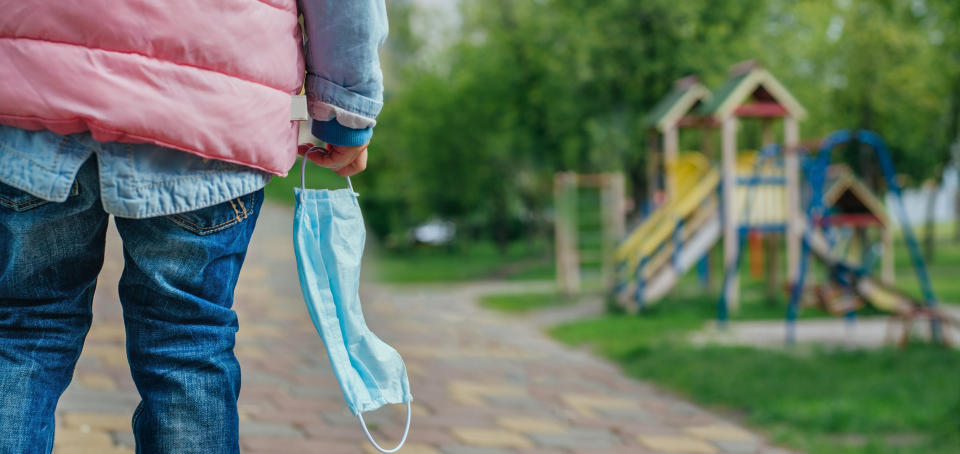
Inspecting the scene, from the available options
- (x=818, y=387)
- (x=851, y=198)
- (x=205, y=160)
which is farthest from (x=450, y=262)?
(x=205, y=160)

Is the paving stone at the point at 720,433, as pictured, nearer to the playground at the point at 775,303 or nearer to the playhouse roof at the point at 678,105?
the playground at the point at 775,303

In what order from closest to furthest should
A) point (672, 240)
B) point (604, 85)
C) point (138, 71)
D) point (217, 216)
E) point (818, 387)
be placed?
point (138, 71)
point (217, 216)
point (818, 387)
point (672, 240)
point (604, 85)

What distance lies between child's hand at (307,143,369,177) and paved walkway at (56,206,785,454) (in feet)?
4.84

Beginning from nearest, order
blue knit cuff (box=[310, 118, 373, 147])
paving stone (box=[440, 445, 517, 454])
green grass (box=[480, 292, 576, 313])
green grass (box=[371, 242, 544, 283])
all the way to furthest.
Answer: blue knit cuff (box=[310, 118, 373, 147])
paving stone (box=[440, 445, 517, 454])
green grass (box=[480, 292, 576, 313])
green grass (box=[371, 242, 544, 283])

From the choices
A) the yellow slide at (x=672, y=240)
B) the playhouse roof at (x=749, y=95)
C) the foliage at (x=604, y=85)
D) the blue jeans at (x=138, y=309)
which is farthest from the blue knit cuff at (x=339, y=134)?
the foliage at (x=604, y=85)

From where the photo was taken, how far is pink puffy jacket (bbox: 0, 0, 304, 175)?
4.39 feet

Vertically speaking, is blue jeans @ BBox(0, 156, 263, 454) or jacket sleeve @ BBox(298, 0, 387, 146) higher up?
jacket sleeve @ BBox(298, 0, 387, 146)

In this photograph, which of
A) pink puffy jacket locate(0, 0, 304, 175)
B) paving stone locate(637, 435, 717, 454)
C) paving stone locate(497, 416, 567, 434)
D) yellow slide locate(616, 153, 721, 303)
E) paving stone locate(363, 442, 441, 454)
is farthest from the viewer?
yellow slide locate(616, 153, 721, 303)

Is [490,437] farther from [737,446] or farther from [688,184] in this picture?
[688,184]

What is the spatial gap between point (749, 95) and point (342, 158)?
30.4 feet

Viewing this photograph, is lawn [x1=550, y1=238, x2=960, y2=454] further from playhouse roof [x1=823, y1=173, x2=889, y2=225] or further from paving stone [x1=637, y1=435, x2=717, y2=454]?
playhouse roof [x1=823, y1=173, x2=889, y2=225]

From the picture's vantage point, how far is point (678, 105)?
1082 centimetres

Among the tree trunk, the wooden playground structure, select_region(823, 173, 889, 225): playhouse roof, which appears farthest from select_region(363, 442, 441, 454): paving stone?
the tree trunk

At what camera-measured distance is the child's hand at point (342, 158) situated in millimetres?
1712
